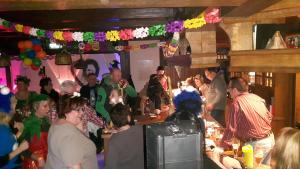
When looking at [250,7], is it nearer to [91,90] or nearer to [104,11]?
[104,11]

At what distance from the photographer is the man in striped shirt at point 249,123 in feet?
11.4

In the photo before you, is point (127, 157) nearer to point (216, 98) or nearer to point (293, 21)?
point (216, 98)

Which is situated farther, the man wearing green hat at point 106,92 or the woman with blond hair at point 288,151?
the man wearing green hat at point 106,92

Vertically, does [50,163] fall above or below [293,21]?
below

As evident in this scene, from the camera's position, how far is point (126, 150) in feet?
9.30

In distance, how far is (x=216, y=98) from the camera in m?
6.00

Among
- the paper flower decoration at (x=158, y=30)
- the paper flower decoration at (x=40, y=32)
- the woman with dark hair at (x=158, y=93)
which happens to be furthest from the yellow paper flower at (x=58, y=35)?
the woman with dark hair at (x=158, y=93)

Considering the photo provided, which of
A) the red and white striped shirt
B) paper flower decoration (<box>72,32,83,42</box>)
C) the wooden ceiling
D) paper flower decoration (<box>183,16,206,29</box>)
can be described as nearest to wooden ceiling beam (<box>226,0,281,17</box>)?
the wooden ceiling

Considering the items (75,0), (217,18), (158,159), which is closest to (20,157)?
(75,0)

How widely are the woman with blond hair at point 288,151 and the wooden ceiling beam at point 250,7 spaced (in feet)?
2.93

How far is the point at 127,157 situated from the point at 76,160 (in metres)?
0.46

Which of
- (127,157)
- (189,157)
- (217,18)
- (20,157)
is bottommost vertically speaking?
(20,157)

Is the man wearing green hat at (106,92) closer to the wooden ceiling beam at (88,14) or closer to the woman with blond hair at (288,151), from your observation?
the wooden ceiling beam at (88,14)

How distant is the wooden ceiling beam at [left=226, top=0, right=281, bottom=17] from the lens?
7.07 feet
